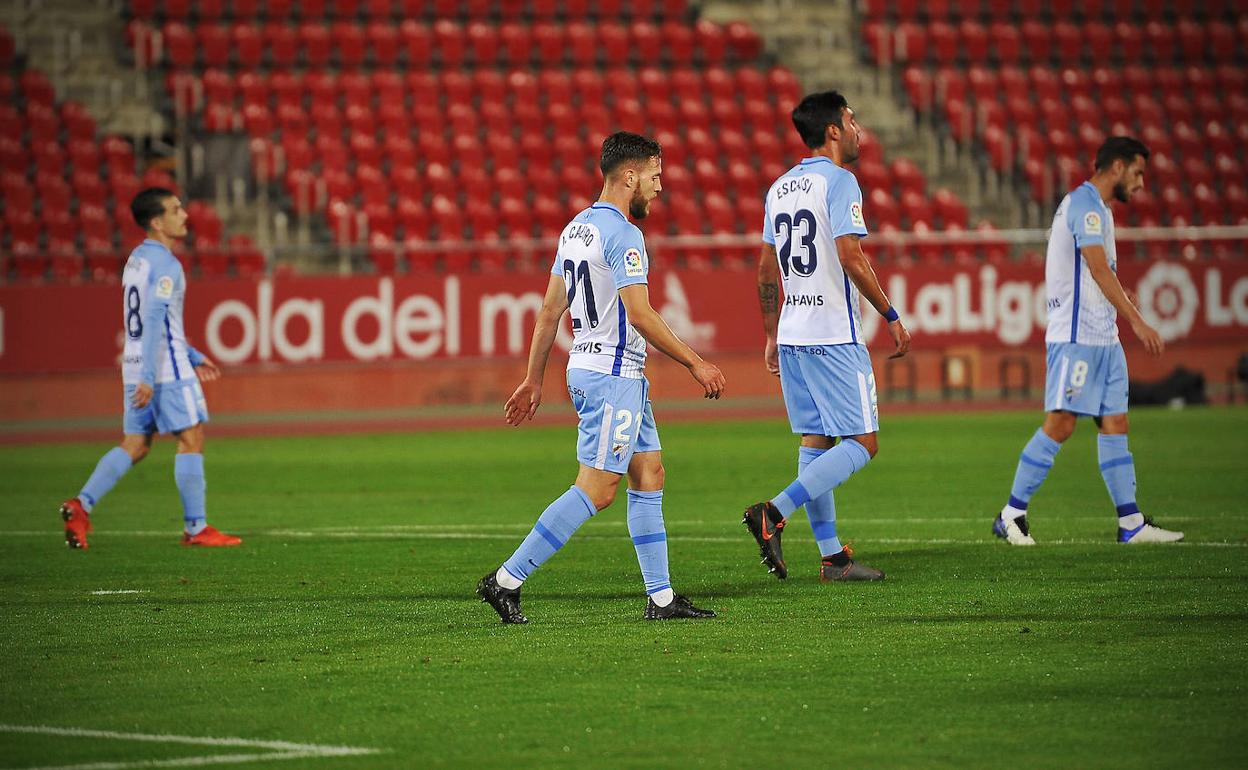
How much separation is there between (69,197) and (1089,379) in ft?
57.9

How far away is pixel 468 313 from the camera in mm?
23828

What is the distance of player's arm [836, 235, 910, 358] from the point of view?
28.7 ft

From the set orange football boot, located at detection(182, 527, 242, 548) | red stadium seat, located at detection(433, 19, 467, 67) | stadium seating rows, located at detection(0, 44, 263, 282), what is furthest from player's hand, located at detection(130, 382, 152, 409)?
red stadium seat, located at detection(433, 19, 467, 67)

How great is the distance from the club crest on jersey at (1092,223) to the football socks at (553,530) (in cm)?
422

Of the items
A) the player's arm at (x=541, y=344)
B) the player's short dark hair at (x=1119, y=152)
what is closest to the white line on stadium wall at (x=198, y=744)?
the player's arm at (x=541, y=344)

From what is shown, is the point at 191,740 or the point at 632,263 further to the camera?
the point at 632,263

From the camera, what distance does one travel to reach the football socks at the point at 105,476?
1152 centimetres

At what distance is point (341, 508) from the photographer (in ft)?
44.7

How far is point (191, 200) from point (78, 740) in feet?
69.5

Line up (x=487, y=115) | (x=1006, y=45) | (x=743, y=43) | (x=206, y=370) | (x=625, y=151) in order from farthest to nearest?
(x=1006, y=45)
(x=743, y=43)
(x=487, y=115)
(x=206, y=370)
(x=625, y=151)

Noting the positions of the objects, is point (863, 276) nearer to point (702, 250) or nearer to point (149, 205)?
point (149, 205)

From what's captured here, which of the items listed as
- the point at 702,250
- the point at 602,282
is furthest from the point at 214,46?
the point at 602,282

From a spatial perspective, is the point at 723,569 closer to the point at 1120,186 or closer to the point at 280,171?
the point at 1120,186

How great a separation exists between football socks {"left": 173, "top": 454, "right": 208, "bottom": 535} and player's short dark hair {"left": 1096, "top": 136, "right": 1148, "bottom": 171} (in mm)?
5804
